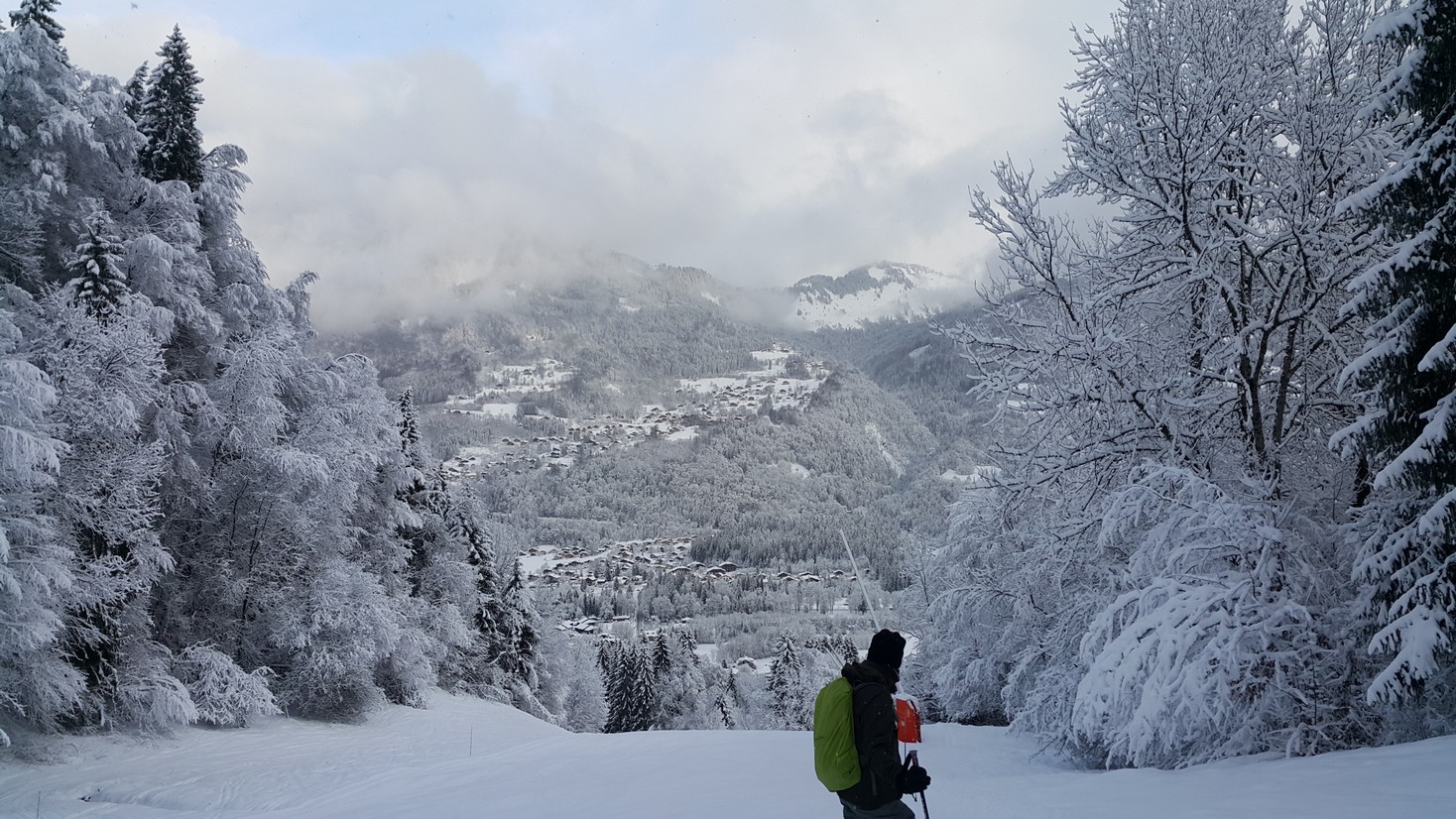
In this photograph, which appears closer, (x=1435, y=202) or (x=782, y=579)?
(x=1435, y=202)

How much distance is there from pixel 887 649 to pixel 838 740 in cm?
59

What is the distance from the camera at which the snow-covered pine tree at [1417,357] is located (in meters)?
6.33

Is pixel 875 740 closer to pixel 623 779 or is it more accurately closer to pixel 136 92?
pixel 623 779

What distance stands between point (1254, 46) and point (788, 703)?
174ft

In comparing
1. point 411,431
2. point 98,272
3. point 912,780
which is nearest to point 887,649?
point 912,780

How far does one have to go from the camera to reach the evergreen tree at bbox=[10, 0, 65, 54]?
49.1 ft

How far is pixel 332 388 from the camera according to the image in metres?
19.3

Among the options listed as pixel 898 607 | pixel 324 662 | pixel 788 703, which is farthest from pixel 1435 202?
pixel 788 703

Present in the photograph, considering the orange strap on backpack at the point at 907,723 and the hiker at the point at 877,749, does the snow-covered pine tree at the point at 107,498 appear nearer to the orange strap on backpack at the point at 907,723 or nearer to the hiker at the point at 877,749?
the orange strap on backpack at the point at 907,723

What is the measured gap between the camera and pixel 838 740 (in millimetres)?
4516

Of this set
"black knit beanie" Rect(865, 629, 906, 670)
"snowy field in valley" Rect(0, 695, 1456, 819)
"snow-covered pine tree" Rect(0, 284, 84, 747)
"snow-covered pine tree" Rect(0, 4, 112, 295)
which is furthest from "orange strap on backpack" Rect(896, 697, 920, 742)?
"snow-covered pine tree" Rect(0, 4, 112, 295)

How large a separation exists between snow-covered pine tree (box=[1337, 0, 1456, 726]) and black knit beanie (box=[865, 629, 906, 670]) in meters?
4.47

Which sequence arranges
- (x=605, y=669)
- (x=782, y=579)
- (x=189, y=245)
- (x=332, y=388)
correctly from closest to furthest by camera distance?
(x=189, y=245)
(x=332, y=388)
(x=605, y=669)
(x=782, y=579)

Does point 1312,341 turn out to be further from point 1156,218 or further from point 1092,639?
point 1092,639
